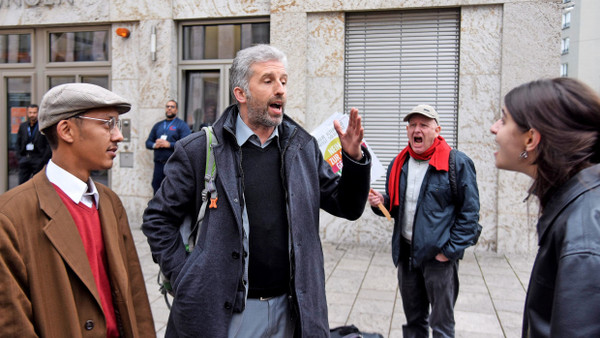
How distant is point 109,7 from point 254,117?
732 centimetres

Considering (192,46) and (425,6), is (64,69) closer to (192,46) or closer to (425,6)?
(192,46)

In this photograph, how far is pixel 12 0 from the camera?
→ 9133mm

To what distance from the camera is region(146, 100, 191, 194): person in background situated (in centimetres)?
816

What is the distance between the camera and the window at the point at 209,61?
856cm

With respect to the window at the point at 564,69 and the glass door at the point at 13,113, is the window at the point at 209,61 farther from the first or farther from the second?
the window at the point at 564,69

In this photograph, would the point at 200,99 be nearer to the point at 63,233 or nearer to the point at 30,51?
the point at 30,51

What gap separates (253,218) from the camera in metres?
2.41

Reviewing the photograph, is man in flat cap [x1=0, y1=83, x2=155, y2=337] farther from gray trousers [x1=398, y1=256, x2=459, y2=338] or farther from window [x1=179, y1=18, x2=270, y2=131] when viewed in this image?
window [x1=179, y1=18, x2=270, y2=131]

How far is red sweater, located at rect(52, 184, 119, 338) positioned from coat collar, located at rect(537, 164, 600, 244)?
161cm


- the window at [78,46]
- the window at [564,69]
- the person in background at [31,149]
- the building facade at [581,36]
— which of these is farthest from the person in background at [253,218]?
the window at [78,46]

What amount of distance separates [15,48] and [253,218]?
9145 mm

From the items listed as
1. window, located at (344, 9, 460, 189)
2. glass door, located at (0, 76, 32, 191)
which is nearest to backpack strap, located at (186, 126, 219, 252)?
window, located at (344, 9, 460, 189)

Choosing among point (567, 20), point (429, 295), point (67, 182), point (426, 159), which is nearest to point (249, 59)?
point (67, 182)

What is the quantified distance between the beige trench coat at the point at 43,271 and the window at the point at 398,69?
247 inches
